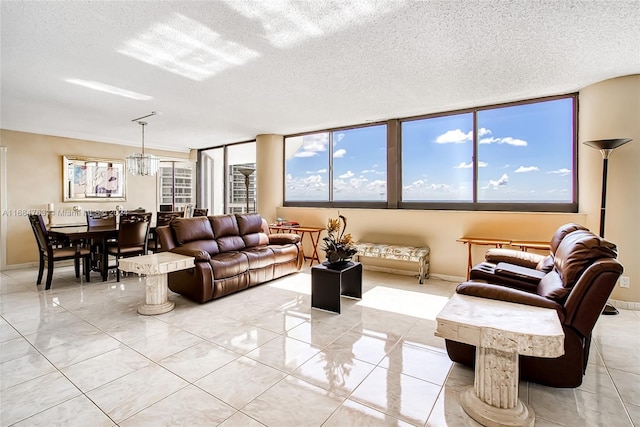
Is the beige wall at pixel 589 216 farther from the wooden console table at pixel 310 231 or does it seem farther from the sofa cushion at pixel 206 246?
the sofa cushion at pixel 206 246

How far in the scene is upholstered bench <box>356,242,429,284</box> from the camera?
4.53m

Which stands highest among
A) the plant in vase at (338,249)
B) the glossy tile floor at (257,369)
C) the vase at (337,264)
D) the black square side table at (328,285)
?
the plant in vase at (338,249)

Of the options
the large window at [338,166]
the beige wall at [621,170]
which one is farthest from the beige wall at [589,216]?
the large window at [338,166]

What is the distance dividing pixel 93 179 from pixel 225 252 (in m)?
4.15

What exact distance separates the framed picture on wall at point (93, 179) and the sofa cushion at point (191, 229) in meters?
3.66

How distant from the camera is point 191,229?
4.14 metres

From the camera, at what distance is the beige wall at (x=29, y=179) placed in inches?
216

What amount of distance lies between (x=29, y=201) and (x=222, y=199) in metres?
3.66

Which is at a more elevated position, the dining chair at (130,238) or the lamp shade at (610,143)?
the lamp shade at (610,143)

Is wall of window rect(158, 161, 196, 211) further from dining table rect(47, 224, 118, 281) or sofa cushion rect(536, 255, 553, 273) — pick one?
sofa cushion rect(536, 255, 553, 273)

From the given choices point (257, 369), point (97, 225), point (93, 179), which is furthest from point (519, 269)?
point (93, 179)

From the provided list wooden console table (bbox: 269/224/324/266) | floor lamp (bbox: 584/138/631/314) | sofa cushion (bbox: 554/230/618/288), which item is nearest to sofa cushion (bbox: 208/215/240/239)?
wooden console table (bbox: 269/224/324/266)

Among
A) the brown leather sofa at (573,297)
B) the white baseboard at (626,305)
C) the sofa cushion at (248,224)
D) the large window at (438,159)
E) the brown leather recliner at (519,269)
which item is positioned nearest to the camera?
the brown leather sofa at (573,297)

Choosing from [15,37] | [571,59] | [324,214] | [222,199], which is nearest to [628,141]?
[571,59]
